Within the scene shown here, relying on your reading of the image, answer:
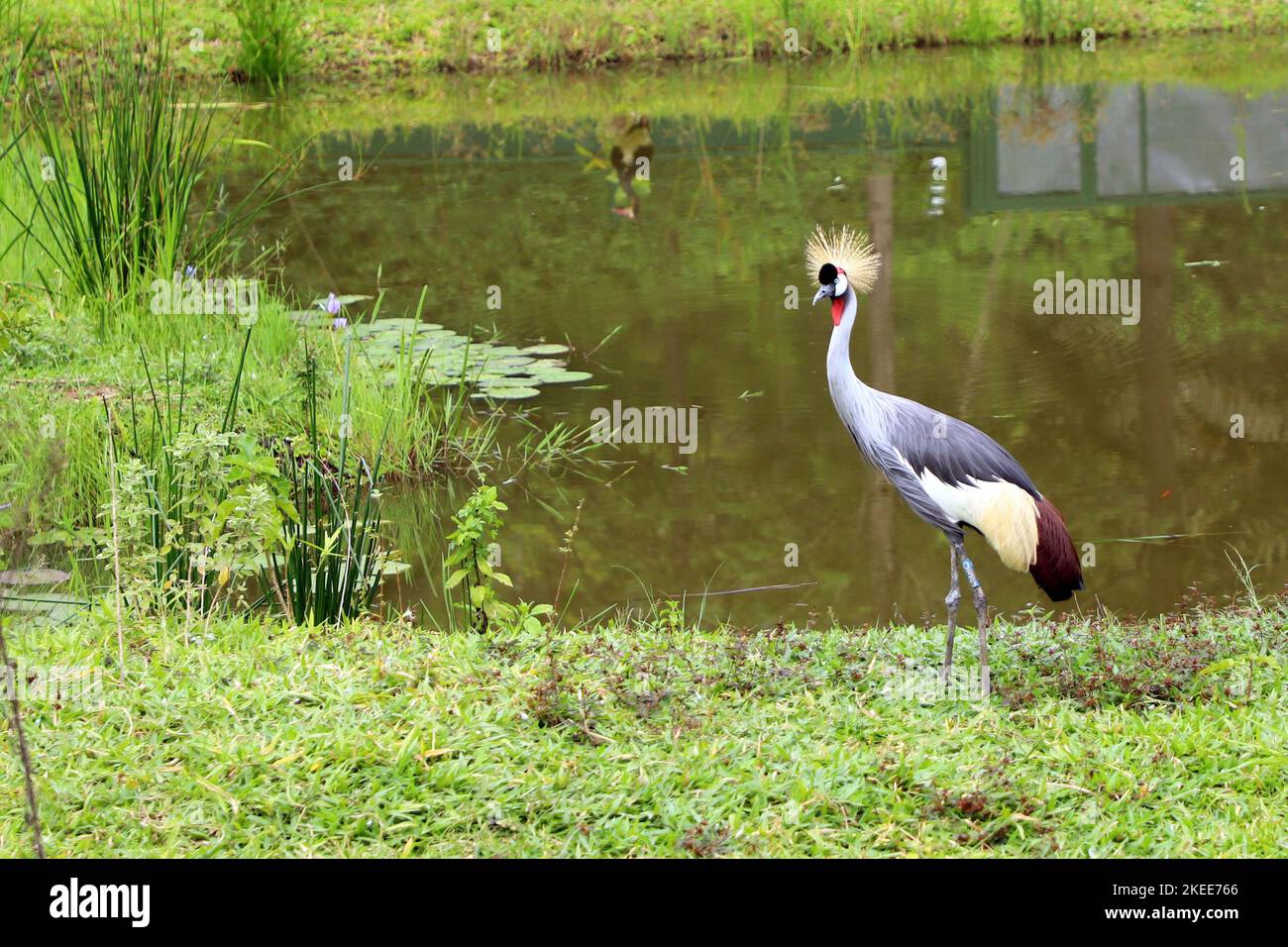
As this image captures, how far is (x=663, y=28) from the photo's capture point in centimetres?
1861

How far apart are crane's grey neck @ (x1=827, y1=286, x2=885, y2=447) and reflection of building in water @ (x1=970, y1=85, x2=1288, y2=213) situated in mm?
7385

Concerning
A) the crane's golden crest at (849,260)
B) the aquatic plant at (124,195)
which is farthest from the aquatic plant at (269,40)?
the crane's golden crest at (849,260)

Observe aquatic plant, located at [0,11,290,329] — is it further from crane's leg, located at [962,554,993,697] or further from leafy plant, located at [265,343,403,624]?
crane's leg, located at [962,554,993,697]

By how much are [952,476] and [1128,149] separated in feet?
31.9

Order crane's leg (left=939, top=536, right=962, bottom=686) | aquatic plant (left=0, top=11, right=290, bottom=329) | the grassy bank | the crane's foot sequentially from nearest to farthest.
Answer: the crane's foot
crane's leg (left=939, top=536, right=962, bottom=686)
aquatic plant (left=0, top=11, right=290, bottom=329)
the grassy bank

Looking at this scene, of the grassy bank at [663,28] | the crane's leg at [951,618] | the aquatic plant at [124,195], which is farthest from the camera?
the grassy bank at [663,28]

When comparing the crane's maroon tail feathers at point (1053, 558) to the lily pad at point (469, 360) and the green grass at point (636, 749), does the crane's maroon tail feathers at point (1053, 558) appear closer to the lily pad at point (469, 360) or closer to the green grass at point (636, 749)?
the green grass at point (636, 749)

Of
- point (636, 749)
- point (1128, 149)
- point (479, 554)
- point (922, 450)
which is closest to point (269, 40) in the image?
point (1128, 149)

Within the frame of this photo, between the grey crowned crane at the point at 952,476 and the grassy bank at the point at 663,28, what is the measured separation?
1446 cm

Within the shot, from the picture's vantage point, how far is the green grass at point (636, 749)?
3410 millimetres

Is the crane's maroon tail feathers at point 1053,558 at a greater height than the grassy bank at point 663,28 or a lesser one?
lesser

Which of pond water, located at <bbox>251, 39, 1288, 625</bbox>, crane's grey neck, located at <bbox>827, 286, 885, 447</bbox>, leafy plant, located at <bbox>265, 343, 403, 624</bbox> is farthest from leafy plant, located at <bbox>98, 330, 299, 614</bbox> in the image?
crane's grey neck, located at <bbox>827, 286, 885, 447</bbox>

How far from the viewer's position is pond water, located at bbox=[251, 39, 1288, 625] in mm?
5941

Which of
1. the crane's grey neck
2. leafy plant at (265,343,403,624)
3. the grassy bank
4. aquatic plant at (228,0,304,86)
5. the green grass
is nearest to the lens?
the green grass
